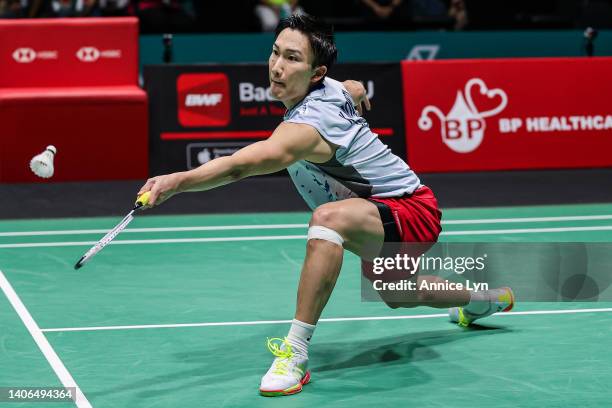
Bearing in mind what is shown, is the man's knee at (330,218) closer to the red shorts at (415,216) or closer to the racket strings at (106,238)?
the red shorts at (415,216)

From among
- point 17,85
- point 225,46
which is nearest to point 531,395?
point 17,85

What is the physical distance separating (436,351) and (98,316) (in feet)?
5.66

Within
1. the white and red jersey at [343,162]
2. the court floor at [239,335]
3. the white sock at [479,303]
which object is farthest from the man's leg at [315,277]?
the white sock at [479,303]

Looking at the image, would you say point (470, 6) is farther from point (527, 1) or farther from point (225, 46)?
point (225, 46)

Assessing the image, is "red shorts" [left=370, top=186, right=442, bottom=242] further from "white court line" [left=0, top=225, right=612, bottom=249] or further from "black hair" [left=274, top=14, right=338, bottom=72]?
"white court line" [left=0, top=225, right=612, bottom=249]

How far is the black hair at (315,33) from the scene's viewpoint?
4742mm

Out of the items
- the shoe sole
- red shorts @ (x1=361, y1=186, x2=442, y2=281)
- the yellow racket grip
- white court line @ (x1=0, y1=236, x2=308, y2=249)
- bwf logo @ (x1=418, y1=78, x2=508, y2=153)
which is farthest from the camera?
bwf logo @ (x1=418, y1=78, x2=508, y2=153)

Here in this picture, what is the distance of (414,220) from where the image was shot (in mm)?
4898

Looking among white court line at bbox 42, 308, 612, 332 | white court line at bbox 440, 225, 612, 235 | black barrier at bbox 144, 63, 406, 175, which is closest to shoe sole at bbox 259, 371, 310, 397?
white court line at bbox 42, 308, 612, 332

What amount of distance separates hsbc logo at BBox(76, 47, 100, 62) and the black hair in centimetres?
629

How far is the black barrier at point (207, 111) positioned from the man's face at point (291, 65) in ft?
18.2

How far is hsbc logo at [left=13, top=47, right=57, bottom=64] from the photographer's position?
35.2ft

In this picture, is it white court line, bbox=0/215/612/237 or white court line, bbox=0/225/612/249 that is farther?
white court line, bbox=0/215/612/237

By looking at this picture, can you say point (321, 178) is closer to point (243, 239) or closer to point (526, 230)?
point (243, 239)
